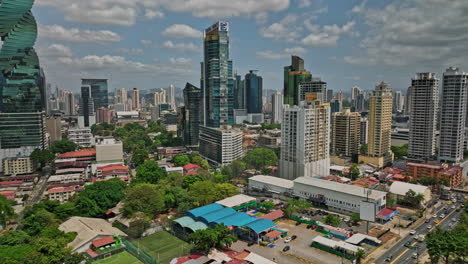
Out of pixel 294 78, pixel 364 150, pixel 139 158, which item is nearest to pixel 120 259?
pixel 139 158

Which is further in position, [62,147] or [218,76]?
[62,147]

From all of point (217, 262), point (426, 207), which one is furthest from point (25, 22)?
point (426, 207)

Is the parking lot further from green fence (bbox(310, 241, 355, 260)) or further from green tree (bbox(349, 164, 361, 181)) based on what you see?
green tree (bbox(349, 164, 361, 181))

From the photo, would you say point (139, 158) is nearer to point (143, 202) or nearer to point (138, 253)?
point (143, 202)

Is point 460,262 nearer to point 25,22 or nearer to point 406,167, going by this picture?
point 406,167

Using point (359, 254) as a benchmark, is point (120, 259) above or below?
below

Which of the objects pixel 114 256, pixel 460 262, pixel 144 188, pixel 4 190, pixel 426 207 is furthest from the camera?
pixel 4 190

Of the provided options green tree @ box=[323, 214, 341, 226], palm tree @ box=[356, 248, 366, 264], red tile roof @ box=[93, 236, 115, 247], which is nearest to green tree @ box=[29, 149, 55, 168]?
red tile roof @ box=[93, 236, 115, 247]
